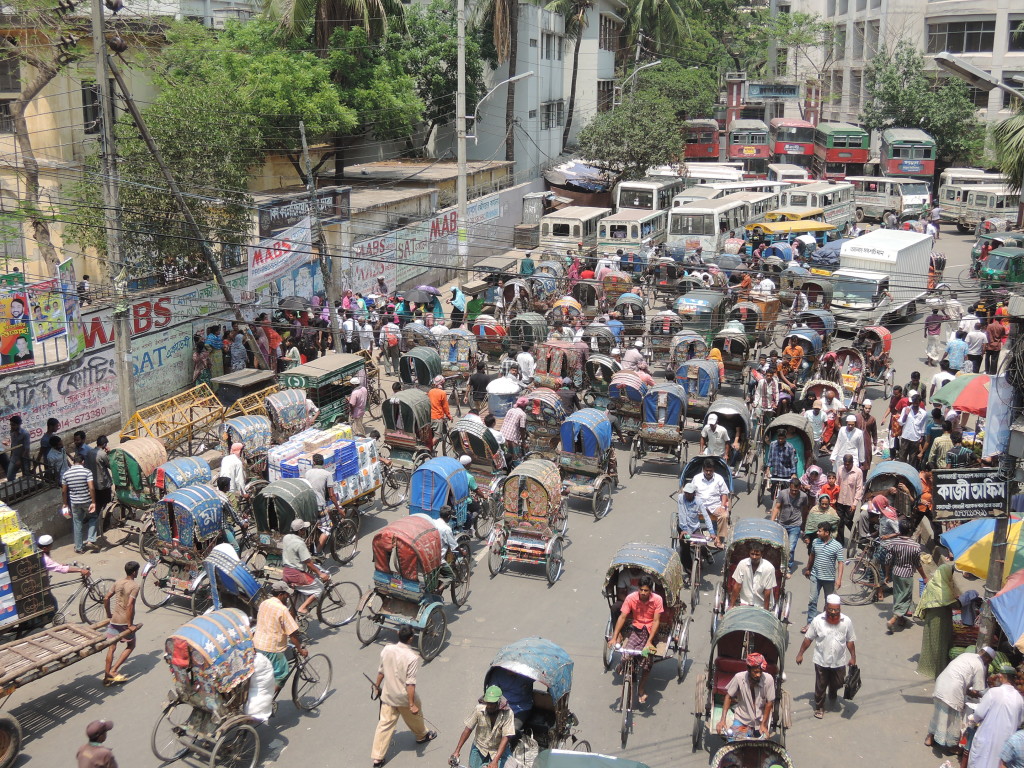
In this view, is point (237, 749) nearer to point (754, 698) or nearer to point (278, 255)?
point (754, 698)

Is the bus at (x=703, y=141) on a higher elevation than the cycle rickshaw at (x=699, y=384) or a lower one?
higher

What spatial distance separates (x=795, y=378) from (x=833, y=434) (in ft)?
11.5

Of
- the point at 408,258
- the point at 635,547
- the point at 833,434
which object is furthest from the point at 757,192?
the point at 635,547

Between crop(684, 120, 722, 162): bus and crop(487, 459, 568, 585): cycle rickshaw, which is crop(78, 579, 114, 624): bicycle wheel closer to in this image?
crop(487, 459, 568, 585): cycle rickshaw

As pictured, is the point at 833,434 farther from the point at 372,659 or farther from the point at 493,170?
the point at 493,170

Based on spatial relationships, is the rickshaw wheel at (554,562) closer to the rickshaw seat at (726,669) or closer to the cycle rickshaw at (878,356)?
the rickshaw seat at (726,669)

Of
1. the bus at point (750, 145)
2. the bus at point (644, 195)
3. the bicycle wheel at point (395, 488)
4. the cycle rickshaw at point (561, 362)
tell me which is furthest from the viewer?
the bus at point (750, 145)

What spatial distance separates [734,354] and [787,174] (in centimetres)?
2883

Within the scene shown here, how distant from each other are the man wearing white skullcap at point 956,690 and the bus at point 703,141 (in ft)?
163

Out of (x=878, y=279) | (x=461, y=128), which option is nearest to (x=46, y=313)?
(x=461, y=128)

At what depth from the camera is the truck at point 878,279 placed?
1098 inches

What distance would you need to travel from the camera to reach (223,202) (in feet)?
77.8

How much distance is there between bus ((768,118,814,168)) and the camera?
55.8 metres

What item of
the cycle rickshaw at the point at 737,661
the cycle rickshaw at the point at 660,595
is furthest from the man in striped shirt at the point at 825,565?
the cycle rickshaw at the point at 737,661
